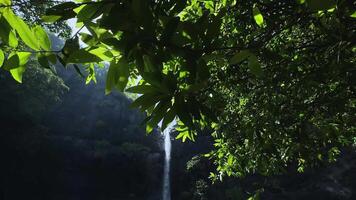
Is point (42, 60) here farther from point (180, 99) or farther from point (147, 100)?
point (180, 99)

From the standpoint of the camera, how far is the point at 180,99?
52.8 inches

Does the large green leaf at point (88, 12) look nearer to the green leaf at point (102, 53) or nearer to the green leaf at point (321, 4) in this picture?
the green leaf at point (102, 53)

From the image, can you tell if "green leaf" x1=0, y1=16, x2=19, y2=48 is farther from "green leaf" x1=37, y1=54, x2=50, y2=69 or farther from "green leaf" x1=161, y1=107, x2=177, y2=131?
"green leaf" x1=161, y1=107, x2=177, y2=131

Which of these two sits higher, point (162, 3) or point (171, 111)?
point (162, 3)

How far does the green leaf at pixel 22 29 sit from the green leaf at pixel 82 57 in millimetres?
153

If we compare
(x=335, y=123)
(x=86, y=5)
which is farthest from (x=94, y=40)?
(x=335, y=123)

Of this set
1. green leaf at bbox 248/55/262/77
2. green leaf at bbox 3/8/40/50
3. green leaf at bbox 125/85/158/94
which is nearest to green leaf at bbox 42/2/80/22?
green leaf at bbox 3/8/40/50

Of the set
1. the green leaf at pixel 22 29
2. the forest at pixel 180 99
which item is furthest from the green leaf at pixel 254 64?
the green leaf at pixel 22 29

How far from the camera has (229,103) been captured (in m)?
3.79

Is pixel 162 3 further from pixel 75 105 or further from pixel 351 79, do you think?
pixel 75 105

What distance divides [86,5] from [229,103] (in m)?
2.68

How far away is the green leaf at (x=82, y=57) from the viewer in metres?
1.29

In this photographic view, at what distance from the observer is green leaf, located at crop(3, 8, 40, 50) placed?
128 cm

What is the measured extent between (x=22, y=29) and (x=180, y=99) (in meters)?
0.64
